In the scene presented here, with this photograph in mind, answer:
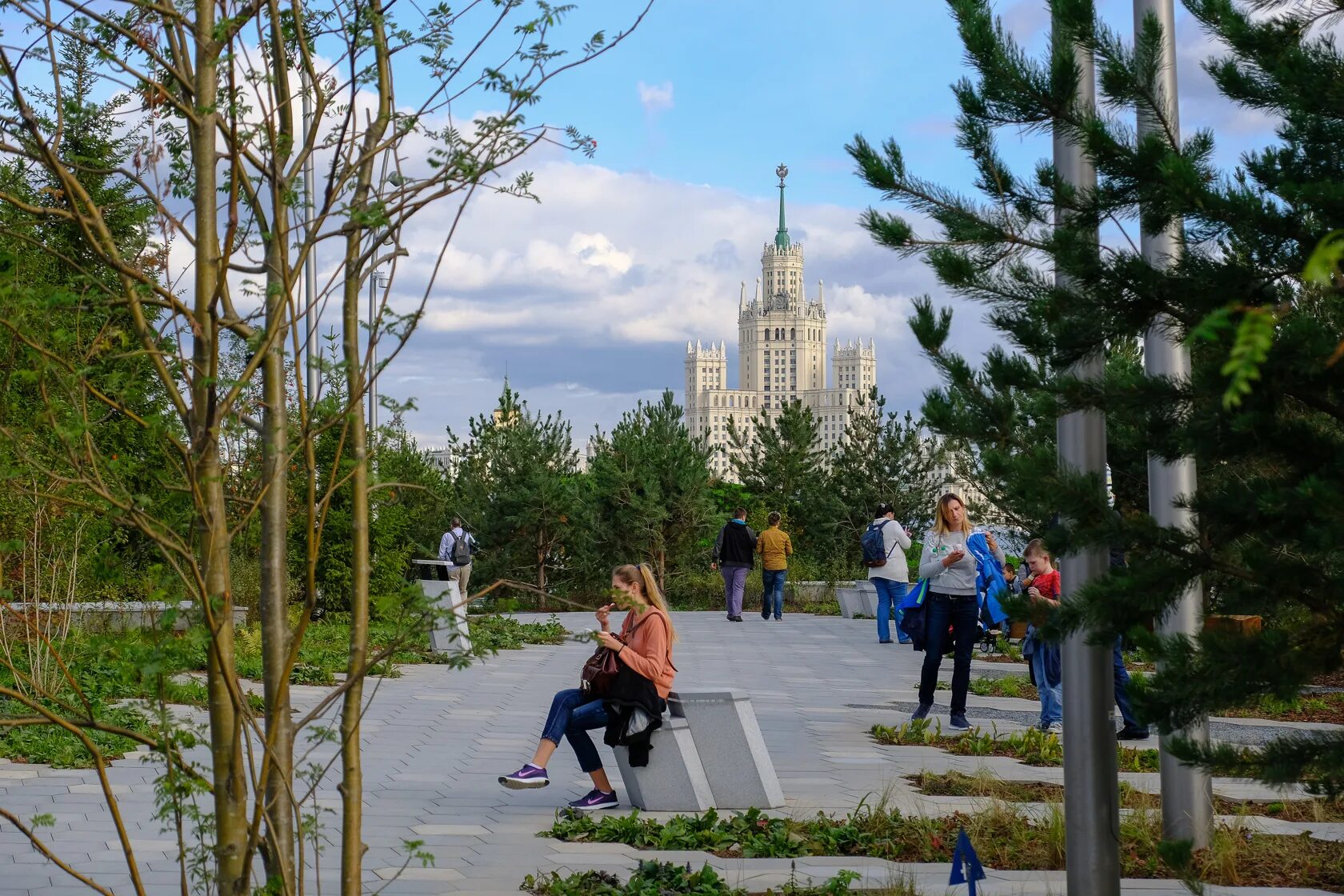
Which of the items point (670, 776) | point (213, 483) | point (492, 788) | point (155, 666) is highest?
point (213, 483)

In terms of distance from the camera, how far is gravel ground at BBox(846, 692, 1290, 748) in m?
10.1

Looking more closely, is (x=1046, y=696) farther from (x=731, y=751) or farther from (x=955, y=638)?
(x=731, y=751)

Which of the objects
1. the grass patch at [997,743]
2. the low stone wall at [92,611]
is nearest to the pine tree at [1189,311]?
the grass patch at [997,743]

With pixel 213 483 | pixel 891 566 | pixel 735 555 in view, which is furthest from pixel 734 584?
pixel 213 483

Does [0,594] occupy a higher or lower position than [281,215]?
lower

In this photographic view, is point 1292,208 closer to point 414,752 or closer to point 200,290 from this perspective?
point 200,290

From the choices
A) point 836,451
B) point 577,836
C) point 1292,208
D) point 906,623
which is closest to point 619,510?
point 836,451

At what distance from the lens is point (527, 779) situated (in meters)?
7.87

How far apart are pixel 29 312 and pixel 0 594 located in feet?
2.38

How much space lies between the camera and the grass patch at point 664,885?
5.48 m

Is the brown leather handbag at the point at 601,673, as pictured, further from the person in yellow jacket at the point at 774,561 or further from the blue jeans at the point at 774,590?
the blue jeans at the point at 774,590

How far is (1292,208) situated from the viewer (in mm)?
4031

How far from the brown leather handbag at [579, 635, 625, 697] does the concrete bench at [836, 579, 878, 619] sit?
1747cm

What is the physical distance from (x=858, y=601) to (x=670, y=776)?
A: 18.0 metres
